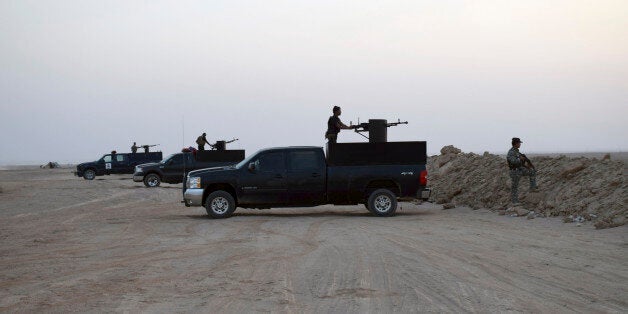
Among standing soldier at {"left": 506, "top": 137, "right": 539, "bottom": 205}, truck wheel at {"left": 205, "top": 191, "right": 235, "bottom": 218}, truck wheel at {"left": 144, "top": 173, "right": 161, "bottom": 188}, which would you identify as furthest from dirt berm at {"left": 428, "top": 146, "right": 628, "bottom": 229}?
truck wheel at {"left": 144, "top": 173, "right": 161, "bottom": 188}

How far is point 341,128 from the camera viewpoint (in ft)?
62.2

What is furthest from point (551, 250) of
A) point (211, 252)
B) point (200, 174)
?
point (200, 174)

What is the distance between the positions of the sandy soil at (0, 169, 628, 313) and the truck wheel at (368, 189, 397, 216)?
0.38 m

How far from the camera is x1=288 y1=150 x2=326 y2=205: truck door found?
57.5 feet

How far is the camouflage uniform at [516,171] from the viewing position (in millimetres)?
18188

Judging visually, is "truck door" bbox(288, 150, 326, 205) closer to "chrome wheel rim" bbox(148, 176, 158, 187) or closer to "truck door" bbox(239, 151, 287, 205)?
"truck door" bbox(239, 151, 287, 205)

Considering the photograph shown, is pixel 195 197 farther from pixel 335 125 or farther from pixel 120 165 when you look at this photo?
pixel 120 165

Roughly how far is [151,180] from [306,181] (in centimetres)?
1828

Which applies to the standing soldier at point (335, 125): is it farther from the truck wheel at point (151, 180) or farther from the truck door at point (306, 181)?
the truck wheel at point (151, 180)

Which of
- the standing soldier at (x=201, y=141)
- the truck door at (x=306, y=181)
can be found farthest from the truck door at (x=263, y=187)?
the standing soldier at (x=201, y=141)

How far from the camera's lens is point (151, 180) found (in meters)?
33.8

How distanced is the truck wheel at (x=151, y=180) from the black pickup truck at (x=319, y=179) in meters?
16.7

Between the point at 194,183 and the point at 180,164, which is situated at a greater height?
the point at 180,164

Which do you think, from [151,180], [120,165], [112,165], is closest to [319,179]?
[151,180]
